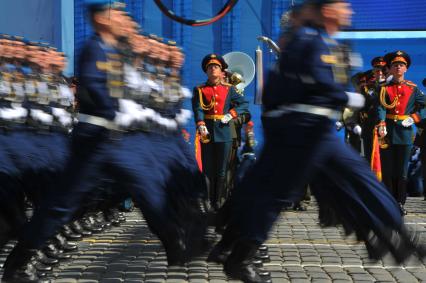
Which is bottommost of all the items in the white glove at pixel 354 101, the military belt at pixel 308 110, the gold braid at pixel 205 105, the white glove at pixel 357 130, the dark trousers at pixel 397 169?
the dark trousers at pixel 397 169

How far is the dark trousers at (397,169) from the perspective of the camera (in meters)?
9.30

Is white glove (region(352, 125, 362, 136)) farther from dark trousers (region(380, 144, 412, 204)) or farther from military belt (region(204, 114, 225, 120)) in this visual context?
military belt (region(204, 114, 225, 120))

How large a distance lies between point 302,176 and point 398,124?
198 inches

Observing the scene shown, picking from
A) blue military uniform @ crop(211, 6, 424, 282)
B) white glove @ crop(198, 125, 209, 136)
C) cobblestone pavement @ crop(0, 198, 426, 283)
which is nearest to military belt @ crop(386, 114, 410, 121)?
white glove @ crop(198, 125, 209, 136)

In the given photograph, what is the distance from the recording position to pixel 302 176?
453 centimetres

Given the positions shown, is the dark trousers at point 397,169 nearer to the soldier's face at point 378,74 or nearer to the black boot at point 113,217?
the soldier's face at point 378,74

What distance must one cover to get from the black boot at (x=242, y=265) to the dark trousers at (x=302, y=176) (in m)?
0.08

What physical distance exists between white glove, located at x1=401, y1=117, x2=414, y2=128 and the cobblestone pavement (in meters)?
2.08

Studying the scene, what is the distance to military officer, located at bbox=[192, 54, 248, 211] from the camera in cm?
913

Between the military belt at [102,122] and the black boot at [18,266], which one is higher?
the military belt at [102,122]

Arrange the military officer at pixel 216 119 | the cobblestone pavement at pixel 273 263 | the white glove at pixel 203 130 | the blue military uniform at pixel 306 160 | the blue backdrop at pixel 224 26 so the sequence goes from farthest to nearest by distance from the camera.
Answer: the blue backdrop at pixel 224 26 → the military officer at pixel 216 119 → the white glove at pixel 203 130 → the cobblestone pavement at pixel 273 263 → the blue military uniform at pixel 306 160

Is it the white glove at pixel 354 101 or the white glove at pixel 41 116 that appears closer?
the white glove at pixel 354 101

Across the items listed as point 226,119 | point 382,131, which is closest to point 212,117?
point 226,119

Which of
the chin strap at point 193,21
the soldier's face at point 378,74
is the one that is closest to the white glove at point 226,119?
the chin strap at point 193,21
